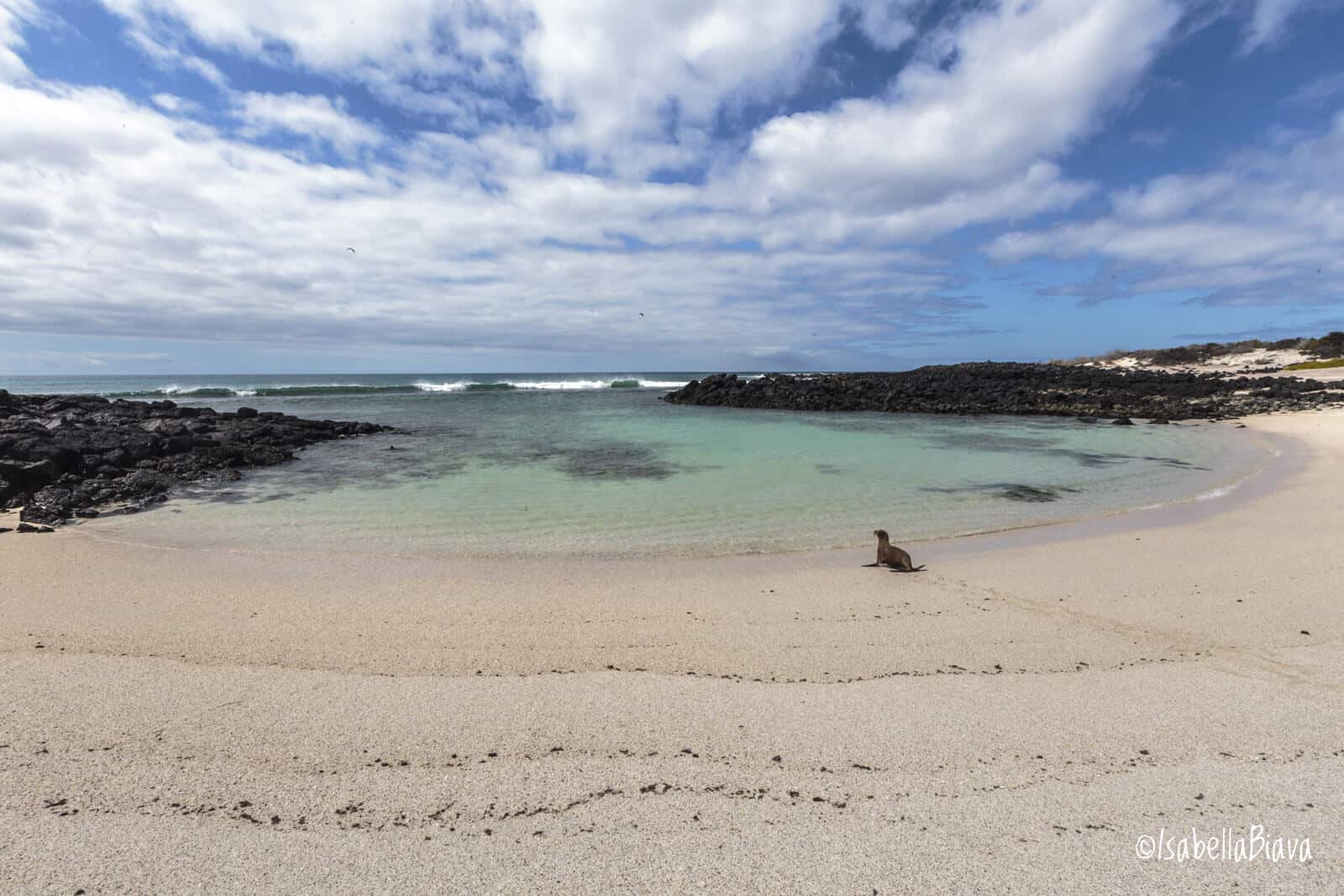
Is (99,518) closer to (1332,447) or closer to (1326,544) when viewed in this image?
(1326,544)

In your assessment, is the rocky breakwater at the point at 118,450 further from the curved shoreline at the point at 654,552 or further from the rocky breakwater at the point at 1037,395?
the rocky breakwater at the point at 1037,395

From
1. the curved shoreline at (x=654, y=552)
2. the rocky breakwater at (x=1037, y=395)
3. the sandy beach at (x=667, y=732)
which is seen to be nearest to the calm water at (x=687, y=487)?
the curved shoreline at (x=654, y=552)

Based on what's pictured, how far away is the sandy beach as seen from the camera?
7.75 feet

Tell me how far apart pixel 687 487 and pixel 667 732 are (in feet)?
27.1

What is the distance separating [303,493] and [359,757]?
9.77 meters

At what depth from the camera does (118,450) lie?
525 inches

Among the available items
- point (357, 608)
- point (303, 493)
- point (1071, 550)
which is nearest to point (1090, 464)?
point (1071, 550)

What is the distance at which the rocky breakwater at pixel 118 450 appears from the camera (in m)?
10.0

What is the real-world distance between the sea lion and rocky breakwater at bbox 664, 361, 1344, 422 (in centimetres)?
2561

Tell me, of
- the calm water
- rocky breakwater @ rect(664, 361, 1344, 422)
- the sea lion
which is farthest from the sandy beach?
rocky breakwater @ rect(664, 361, 1344, 422)

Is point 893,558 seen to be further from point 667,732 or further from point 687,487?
point 687,487

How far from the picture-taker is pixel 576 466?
14.2 meters

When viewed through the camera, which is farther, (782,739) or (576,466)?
(576,466)

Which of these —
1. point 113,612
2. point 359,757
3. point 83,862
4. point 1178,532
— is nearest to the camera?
point 83,862
